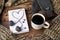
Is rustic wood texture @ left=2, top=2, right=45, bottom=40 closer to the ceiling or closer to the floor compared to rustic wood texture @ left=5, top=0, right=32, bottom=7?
closer to the floor

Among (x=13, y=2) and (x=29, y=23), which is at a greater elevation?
(x=13, y=2)

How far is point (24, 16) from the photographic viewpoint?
3.84ft

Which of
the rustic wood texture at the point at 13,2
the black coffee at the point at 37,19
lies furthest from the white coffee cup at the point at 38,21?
the rustic wood texture at the point at 13,2

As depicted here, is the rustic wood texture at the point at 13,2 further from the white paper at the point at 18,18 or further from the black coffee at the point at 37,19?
the black coffee at the point at 37,19

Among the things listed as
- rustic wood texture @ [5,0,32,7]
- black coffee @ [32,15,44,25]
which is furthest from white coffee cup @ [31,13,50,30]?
rustic wood texture @ [5,0,32,7]

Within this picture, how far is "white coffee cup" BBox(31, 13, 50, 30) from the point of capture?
110 centimetres

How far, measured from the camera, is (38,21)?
1096mm

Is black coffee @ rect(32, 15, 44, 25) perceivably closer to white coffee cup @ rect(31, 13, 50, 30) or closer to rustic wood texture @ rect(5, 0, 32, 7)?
white coffee cup @ rect(31, 13, 50, 30)

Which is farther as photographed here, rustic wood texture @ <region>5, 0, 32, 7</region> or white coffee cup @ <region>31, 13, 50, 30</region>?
rustic wood texture @ <region>5, 0, 32, 7</region>

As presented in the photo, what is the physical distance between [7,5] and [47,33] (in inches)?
11.9

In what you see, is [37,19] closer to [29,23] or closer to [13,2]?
[29,23]

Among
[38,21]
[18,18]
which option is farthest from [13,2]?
[38,21]

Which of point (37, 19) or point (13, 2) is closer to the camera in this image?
point (37, 19)

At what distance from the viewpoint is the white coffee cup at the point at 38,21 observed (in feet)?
3.59
